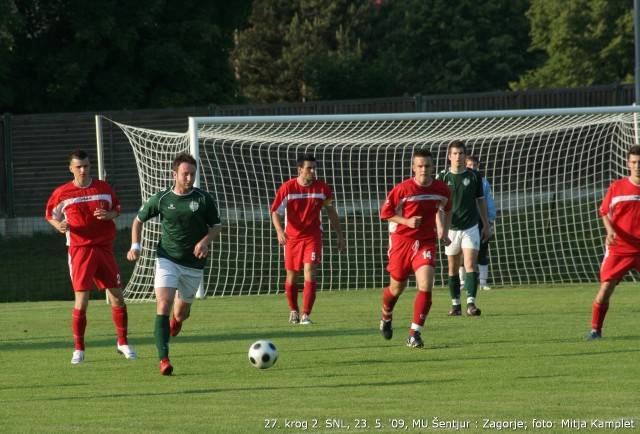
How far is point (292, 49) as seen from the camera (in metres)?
57.0

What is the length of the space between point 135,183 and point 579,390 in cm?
1949

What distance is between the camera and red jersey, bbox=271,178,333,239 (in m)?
13.4

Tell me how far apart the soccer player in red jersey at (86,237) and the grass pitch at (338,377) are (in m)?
0.39

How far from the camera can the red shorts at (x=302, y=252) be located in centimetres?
1330

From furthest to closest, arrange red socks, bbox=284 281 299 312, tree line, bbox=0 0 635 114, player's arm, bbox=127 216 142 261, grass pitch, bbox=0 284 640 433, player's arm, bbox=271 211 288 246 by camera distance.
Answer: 1. tree line, bbox=0 0 635 114
2. red socks, bbox=284 281 299 312
3. player's arm, bbox=271 211 288 246
4. player's arm, bbox=127 216 142 261
5. grass pitch, bbox=0 284 640 433

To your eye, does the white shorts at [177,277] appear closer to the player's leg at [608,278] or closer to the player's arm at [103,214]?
the player's arm at [103,214]

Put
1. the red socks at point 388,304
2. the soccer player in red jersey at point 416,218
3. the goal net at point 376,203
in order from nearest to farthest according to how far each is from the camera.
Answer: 1. the soccer player in red jersey at point 416,218
2. the red socks at point 388,304
3. the goal net at point 376,203

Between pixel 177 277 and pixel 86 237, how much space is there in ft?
4.59

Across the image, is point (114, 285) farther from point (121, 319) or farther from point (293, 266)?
point (293, 266)

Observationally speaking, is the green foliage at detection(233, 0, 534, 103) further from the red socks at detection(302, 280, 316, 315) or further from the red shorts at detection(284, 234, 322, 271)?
the red socks at detection(302, 280, 316, 315)

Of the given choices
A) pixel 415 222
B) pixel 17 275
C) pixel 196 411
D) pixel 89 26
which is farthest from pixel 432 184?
pixel 89 26

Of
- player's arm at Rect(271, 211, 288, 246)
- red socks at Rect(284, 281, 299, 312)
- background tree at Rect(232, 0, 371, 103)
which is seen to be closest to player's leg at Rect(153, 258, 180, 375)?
player's arm at Rect(271, 211, 288, 246)

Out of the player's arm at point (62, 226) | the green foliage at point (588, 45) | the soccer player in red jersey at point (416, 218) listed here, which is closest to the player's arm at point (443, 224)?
the soccer player in red jersey at point (416, 218)

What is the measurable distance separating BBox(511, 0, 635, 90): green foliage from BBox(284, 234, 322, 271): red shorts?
34734 millimetres
